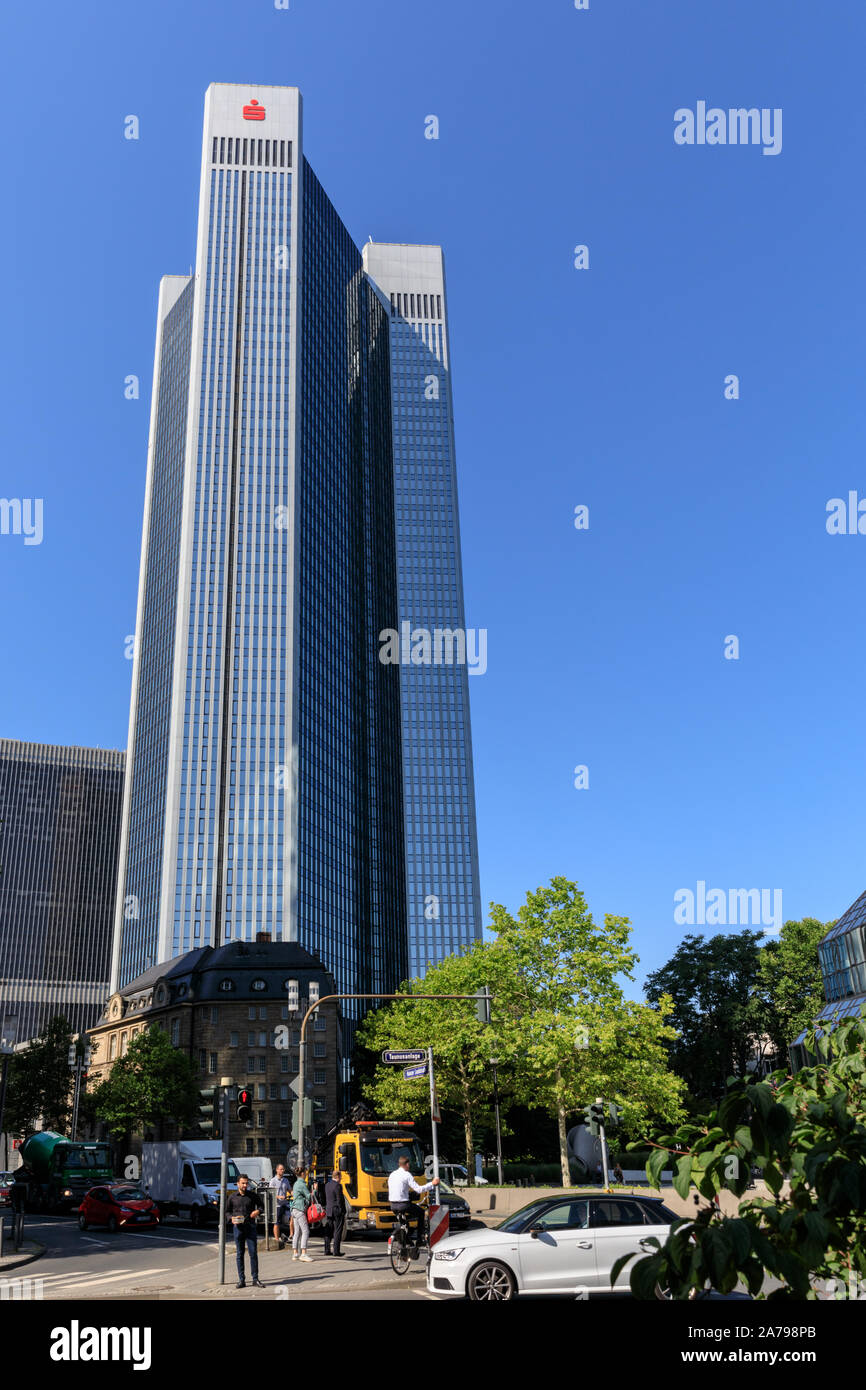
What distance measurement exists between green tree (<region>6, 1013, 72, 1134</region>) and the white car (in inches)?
2458

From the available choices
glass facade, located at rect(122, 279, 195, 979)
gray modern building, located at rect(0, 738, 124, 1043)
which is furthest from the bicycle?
gray modern building, located at rect(0, 738, 124, 1043)

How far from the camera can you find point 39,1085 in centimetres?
7106

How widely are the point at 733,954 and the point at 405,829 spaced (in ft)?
332

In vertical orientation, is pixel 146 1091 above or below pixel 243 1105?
below

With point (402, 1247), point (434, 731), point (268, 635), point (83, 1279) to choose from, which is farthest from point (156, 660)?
point (402, 1247)

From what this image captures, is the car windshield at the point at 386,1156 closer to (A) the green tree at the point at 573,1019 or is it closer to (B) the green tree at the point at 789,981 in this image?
(A) the green tree at the point at 573,1019

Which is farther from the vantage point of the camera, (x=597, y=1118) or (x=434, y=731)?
(x=434, y=731)

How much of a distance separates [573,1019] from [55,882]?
149 m

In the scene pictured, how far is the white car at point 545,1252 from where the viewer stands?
49.3 feet

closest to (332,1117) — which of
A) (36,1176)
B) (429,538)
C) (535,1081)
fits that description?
(36,1176)

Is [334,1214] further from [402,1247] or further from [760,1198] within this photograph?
[760,1198]

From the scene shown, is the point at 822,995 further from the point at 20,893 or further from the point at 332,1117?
the point at 20,893

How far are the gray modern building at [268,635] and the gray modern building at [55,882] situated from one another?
118 ft
